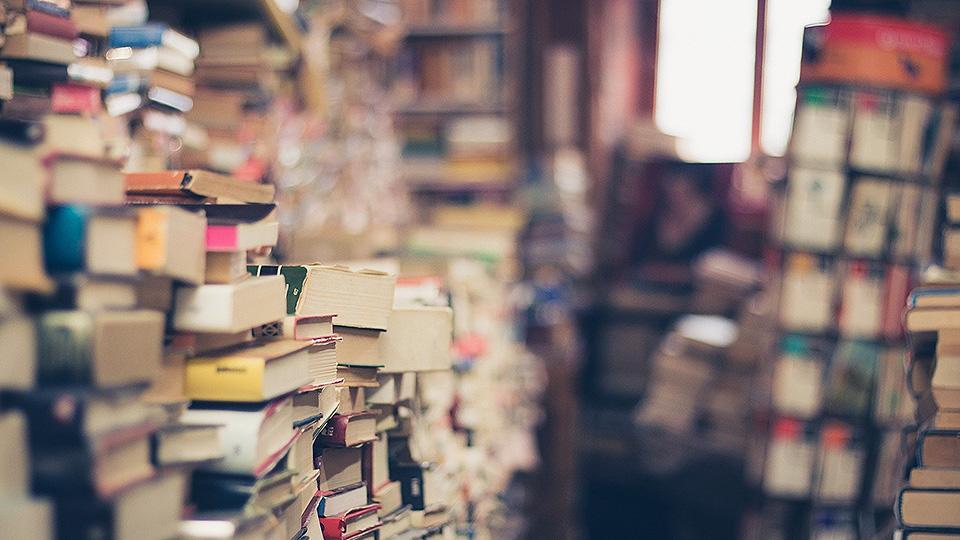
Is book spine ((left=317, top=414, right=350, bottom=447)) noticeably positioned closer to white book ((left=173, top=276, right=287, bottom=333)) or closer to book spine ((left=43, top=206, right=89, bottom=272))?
white book ((left=173, top=276, right=287, bottom=333))

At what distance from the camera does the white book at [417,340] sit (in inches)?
75.6

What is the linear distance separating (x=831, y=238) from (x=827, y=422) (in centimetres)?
68

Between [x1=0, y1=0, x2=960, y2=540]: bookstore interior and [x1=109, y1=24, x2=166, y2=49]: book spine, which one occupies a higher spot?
[x1=109, y1=24, x2=166, y2=49]: book spine

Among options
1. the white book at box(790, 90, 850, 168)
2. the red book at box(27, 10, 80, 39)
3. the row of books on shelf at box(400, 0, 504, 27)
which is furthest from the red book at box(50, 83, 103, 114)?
the row of books on shelf at box(400, 0, 504, 27)

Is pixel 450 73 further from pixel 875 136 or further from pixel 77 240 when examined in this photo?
pixel 77 240

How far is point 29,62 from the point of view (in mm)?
1847

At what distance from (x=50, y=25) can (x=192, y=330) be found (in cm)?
76

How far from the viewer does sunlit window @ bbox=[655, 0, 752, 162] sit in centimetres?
613

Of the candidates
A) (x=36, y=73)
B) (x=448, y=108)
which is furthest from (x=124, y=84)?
(x=448, y=108)

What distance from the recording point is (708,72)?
6227mm

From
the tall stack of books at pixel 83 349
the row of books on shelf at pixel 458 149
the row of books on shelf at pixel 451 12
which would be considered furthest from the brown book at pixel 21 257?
the row of books on shelf at pixel 451 12

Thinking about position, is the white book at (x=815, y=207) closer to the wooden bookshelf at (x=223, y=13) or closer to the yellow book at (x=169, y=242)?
the wooden bookshelf at (x=223, y=13)

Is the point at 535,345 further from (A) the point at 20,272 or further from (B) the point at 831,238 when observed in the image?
(A) the point at 20,272

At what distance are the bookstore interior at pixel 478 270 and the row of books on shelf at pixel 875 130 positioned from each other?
0.01 meters
